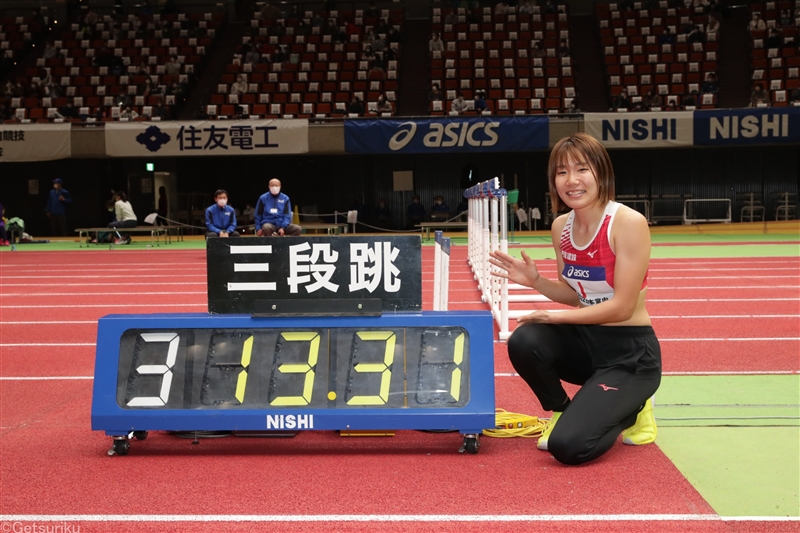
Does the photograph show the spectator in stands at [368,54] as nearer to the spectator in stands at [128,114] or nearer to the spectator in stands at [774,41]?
the spectator in stands at [128,114]

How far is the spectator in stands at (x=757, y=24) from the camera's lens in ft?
98.6

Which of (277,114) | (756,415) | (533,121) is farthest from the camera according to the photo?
(277,114)

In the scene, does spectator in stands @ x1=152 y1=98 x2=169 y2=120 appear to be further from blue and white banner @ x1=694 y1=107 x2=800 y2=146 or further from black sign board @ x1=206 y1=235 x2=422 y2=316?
black sign board @ x1=206 y1=235 x2=422 y2=316

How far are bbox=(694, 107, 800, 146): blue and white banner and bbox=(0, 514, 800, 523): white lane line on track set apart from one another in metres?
23.6

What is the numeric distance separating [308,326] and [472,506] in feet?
4.61

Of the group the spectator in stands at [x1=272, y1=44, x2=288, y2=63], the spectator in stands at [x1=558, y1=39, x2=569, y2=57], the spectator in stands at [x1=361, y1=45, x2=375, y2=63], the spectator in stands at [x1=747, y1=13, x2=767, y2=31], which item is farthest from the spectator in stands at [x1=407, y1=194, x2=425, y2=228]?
the spectator in stands at [x1=747, y1=13, x2=767, y2=31]

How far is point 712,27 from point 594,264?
29154mm

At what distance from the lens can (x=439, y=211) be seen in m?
28.7

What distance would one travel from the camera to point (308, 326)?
4594 mm

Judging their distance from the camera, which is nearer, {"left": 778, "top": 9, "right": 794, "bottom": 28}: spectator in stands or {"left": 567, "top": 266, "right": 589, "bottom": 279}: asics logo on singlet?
{"left": 567, "top": 266, "right": 589, "bottom": 279}: asics logo on singlet

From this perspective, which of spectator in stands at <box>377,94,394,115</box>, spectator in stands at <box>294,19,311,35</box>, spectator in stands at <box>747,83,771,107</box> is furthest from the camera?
spectator in stands at <box>294,19,311,35</box>

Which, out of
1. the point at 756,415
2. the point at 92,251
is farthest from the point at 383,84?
the point at 756,415

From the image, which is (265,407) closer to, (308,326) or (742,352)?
(308,326)

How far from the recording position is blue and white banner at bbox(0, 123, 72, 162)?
26219 mm
